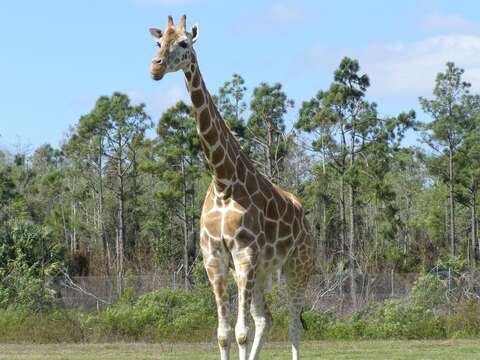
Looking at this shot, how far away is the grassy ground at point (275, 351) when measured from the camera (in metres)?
14.5

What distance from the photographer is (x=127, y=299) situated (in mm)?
22000

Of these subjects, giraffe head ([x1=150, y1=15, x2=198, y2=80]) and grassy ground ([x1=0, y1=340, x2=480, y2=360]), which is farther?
grassy ground ([x1=0, y1=340, x2=480, y2=360])

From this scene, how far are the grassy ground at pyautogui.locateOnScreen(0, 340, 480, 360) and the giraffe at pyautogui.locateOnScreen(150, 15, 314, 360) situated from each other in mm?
4002

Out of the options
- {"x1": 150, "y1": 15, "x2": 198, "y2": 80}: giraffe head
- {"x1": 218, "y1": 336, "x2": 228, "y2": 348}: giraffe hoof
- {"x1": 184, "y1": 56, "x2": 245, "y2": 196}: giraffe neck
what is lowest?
{"x1": 218, "y1": 336, "x2": 228, "y2": 348}: giraffe hoof

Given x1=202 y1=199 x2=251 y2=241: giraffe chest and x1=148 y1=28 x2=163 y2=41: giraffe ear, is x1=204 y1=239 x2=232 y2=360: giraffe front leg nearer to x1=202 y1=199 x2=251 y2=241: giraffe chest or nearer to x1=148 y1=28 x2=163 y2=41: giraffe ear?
x1=202 y1=199 x2=251 y2=241: giraffe chest

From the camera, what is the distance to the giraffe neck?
384 inches

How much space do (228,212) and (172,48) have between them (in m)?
1.80

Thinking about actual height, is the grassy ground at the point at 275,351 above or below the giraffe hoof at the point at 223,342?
below

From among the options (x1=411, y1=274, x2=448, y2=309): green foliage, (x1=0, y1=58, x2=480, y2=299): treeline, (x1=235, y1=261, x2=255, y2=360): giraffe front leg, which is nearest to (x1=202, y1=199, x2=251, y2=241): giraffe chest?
(x1=235, y1=261, x2=255, y2=360): giraffe front leg

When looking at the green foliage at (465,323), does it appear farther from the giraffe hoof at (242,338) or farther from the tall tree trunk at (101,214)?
the tall tree trunk at (101,214)

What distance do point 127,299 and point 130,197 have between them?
23793 millimetres

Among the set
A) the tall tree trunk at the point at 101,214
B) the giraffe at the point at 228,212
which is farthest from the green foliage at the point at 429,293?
the tall tree trunk at the point at 101,214

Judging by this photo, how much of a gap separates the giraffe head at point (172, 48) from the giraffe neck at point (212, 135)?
197 mm

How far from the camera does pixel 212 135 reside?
990 centimetres
